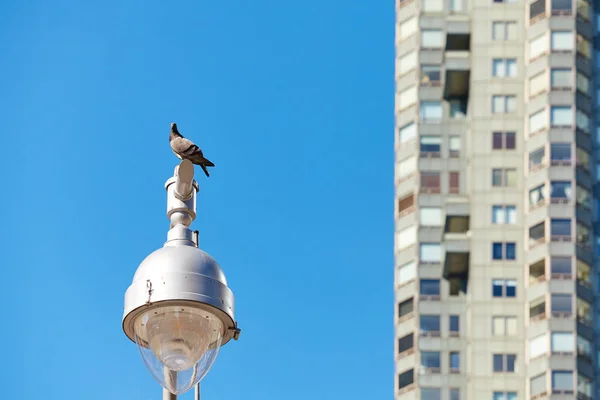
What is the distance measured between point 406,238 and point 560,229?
821 centimetres

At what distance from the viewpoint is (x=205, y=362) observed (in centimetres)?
1013

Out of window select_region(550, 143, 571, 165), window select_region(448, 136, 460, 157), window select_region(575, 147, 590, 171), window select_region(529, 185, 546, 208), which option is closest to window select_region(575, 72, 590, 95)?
window select_region(575, 147, 590, 171)

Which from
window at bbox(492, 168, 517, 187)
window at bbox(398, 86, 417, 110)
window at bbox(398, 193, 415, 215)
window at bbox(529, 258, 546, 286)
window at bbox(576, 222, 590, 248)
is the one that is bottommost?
window at bbox(529, 258, 546, 286)

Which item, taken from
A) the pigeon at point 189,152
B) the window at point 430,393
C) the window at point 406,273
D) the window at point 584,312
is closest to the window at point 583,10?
the window at point 406,273

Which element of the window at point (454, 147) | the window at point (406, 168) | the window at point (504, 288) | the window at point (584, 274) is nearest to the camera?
the window at point (584, 274)

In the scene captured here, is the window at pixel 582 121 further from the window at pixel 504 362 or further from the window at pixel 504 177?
the window at pixel 504 362

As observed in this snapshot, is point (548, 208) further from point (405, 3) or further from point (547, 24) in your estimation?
point (405, 3)

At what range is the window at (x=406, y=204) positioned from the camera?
295 ft

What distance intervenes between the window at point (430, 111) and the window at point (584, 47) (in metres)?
7.89

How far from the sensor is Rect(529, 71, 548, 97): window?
8844 cm

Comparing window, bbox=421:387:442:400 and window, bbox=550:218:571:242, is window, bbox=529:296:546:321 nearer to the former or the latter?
window, bbox=550:218:571:242

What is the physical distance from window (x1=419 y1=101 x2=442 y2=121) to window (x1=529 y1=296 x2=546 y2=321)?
41.5 ft

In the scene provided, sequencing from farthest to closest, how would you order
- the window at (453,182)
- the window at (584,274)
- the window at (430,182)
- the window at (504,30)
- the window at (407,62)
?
the window at (407,62) < the window at (504,30) < the window at (430,182) < the window at (453,182) < the window at (584,274)

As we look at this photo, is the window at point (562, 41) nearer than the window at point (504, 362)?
No
